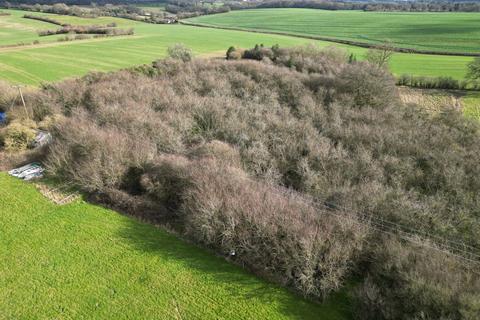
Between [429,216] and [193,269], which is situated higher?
[429,216]

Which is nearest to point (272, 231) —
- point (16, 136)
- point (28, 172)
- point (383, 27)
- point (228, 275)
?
point (228, 275)

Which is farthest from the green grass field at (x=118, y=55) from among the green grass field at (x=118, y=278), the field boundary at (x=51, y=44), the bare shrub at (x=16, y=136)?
the green grass field at (x=118, y=278)

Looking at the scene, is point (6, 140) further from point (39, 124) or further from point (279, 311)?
point (279, 311)

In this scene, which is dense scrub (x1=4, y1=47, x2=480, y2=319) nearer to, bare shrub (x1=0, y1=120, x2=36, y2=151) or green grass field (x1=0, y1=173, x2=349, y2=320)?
green grass field (x1=0, y1=173, x2=349, y2=320)

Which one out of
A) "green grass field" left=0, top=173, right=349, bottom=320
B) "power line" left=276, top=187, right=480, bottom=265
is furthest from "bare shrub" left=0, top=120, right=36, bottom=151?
"power line" left=276, top=187, right=480, bottom=265

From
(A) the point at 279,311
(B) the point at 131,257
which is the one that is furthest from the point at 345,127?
(B) the point at 131,257
